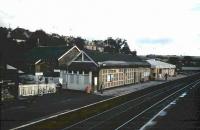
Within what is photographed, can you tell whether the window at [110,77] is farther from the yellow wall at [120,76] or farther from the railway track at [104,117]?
the railway track at [104,117]

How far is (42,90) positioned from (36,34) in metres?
83.3

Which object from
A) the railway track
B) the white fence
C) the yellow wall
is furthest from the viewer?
the yellow wall

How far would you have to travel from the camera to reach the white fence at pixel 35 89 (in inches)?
1603

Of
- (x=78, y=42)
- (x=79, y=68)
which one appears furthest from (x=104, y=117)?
(x=78, y=42)

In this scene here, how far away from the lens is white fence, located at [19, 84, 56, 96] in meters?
40.7

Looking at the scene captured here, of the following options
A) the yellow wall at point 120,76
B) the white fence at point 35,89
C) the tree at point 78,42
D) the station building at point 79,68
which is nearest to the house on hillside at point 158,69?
the yellow wall at point 120,76

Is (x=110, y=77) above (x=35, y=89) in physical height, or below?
above

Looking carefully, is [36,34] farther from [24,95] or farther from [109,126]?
[109,126]

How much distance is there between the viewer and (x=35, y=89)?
42.7 metres

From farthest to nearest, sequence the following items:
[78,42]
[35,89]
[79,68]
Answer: [78,42] < [79,68] < [35,89]

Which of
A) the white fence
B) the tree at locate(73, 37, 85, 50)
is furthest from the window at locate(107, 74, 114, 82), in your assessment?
the tree at locate(73, 37, 85, 50)

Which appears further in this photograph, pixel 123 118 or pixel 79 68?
pixel 79 68

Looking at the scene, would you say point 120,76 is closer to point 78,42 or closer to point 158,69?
point 158,69

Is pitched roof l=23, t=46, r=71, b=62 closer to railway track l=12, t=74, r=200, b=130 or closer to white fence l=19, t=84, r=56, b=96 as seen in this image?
white fence l=19, t=84, r=56, b=96
